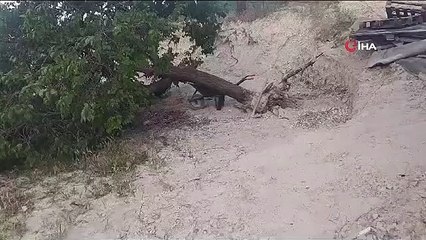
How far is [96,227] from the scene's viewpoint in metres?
4.92

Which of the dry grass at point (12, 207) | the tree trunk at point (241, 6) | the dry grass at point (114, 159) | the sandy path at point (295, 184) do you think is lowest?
the sandy path at point (295, 184)

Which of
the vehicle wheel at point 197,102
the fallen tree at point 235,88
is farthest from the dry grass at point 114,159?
the vehicle wheel at point 197,102

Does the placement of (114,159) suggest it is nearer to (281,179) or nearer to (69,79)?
(69,79)

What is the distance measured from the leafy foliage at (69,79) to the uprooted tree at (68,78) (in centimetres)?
1

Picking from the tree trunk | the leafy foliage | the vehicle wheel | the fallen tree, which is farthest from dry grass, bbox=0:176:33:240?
the tree trunk

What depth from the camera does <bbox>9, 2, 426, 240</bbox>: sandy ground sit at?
465cm

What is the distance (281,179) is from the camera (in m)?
5.38

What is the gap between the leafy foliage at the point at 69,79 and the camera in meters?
5.90

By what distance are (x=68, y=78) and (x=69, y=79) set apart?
0.06ft

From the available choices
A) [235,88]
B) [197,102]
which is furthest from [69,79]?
[235,88]

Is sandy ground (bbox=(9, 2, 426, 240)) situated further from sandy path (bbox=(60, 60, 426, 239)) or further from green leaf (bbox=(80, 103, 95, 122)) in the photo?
green leaf (bbox=(80, 103, 95, 122))

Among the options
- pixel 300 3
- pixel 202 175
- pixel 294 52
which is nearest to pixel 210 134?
pixel 202 175

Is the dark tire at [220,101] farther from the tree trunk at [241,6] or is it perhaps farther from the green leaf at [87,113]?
the tree trunk at [241,6]

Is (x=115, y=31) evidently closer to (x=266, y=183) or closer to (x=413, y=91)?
(x=266, y=183)
